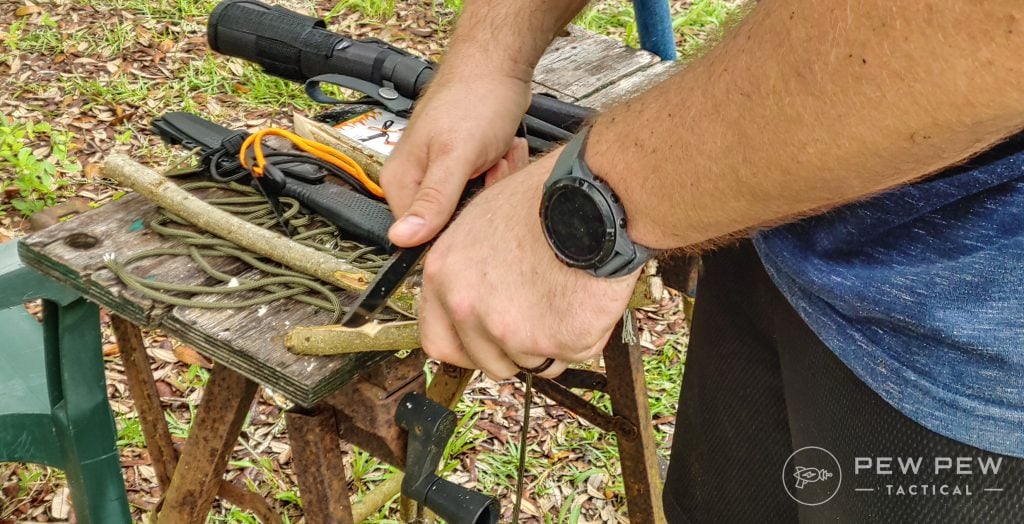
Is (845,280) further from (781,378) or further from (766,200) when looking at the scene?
(781,378)

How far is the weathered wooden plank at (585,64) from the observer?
1972 millimetres

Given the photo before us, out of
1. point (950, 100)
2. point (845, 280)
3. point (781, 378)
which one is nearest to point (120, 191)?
point (781, 378)

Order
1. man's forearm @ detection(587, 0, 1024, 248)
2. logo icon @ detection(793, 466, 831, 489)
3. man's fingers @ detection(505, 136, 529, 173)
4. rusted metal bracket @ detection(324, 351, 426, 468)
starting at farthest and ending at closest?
man's fingers @ detection(505, 136, 529, 173) → rusted metal bracket @ detection(324, 351, 426, 468) → logo icon @ detection(793, 466, 831, 489) → man's forearm @ detection(587, 0, 1024, 248)

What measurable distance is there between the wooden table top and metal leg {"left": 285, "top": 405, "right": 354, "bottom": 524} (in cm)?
11

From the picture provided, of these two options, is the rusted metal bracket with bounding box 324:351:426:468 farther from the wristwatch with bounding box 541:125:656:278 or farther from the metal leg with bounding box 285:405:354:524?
the wristwatch with bounding box 541:125:656:278

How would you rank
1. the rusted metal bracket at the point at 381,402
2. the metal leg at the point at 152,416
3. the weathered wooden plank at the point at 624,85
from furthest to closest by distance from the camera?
1. the weathered wooden plank at the point at 624,85
2. the metal leg at the point at 152,416
3. the rusted metal bracket at the point at 381,402

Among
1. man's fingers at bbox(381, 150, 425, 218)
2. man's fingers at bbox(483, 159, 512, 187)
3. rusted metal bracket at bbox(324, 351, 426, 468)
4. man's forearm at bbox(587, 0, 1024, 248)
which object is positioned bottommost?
rusted metal bracket at bbox(324, 351, 426, 468)

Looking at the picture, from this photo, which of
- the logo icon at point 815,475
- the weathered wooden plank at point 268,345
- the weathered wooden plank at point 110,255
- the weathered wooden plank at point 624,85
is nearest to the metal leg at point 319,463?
the weathered wooden plank at point 268,345

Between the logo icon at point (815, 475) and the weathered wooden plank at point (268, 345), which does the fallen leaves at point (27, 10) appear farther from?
the logo icon at point (815, 475)

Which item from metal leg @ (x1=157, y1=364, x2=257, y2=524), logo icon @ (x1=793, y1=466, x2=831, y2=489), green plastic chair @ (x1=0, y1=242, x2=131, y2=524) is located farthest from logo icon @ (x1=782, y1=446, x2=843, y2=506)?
green plastic chair @ (x1=0, y1=242, x2=131, y2=524)

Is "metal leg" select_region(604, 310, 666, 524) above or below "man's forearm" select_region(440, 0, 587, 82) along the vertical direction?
below

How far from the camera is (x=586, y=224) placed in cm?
86

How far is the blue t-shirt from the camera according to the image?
2.65 ft

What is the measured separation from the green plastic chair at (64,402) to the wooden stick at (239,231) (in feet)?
0.74
